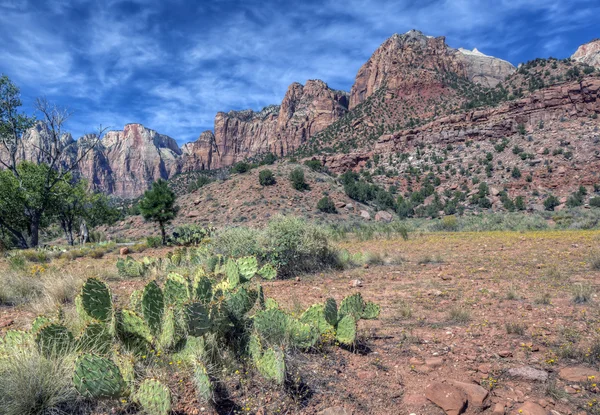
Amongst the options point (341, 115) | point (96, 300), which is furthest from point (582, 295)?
point (341, 115)

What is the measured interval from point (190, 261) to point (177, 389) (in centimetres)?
678

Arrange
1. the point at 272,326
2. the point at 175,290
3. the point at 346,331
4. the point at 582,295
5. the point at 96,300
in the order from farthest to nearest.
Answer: the point at 582,295, the point at 175,290, the point at 346,331, the point at 96,300, the point at 272,326

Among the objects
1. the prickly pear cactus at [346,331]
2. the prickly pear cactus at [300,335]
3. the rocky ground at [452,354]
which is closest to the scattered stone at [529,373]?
the rocky ground at [452,354]

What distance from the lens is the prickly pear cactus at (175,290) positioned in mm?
3899

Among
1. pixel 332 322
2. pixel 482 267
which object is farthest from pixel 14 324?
pixel 482 267

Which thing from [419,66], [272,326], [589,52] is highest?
[589,52]

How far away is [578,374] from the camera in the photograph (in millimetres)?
3115

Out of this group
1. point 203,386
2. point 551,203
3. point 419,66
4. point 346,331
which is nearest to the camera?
point 203,386

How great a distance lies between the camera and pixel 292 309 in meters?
5.02

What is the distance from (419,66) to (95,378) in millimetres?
86245

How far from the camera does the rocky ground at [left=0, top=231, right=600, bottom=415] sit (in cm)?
276

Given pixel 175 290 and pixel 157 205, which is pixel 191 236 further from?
pixel 175 290

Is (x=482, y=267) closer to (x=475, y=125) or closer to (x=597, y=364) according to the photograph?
(x=597, y=364)

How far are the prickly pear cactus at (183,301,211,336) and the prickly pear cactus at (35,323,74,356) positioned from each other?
3.42 ft
